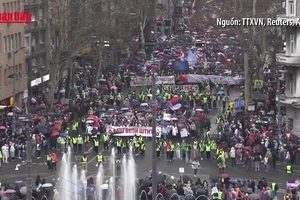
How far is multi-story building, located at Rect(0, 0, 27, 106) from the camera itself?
90562 mm

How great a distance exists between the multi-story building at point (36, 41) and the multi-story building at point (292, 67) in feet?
78.0

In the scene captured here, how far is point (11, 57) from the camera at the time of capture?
92812 mm

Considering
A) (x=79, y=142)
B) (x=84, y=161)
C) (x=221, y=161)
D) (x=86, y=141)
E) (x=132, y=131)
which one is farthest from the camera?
(x=86, y=141)

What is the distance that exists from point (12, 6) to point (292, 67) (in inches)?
1051

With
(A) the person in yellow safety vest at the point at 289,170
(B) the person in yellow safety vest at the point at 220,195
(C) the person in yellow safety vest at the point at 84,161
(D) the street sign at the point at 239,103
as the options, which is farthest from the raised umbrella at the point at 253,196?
(D) the street sign at the point at 239,103

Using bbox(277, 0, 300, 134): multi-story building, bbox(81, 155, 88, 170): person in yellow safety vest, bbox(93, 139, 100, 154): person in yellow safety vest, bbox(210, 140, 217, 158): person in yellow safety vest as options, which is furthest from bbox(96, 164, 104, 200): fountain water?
bbox(277, 0, 300, 134): multi-story building

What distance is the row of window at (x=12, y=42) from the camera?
93.1 m

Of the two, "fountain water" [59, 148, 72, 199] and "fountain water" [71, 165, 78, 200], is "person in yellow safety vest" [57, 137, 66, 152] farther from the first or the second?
"fountain water" [71, 165, 78, 200]

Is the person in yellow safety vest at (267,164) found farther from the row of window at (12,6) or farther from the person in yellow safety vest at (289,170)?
the row of window at (12,6)

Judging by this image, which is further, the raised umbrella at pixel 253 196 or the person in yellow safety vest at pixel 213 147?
the person in yellow safety vest at pixel 213 147

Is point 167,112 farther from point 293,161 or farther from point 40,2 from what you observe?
point 40,2

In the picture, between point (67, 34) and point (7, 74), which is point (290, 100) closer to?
point (7, 74)

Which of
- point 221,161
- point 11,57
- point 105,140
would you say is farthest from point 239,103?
point 221,161

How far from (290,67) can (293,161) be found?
14.4 meters
